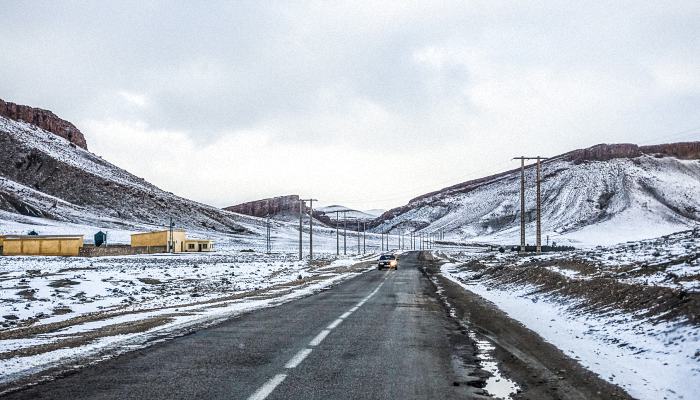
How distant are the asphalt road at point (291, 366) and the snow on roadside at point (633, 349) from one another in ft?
6.22

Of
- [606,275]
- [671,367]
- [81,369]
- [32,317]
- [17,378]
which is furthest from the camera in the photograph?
[606,275]

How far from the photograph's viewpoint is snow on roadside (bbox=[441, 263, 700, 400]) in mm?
7129

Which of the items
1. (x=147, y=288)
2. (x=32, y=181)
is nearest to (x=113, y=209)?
(x=32, y=181)

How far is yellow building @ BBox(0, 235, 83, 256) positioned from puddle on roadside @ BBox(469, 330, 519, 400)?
8002 centimetres

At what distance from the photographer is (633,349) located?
31.2 ft

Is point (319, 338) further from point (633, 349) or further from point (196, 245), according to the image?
point (196, 245)

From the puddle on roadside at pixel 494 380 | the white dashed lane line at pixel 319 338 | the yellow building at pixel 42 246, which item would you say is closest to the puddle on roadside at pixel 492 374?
the puddle on roadside at pixel 494 380

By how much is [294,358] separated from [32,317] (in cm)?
1181

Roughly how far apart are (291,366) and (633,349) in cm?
587

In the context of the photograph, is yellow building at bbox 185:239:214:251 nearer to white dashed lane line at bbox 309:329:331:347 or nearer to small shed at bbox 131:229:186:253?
small shed at bbox 131:229:186:253

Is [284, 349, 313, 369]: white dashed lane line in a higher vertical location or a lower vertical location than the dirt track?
higher

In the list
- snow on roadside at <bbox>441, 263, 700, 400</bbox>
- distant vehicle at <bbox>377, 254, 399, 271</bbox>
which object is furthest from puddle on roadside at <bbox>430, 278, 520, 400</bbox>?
distant vehicle at <bbox>377, 254, 399, 271</bbox>

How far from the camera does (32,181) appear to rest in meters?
190

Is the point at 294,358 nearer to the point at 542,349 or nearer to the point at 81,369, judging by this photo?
the point at 81,369
